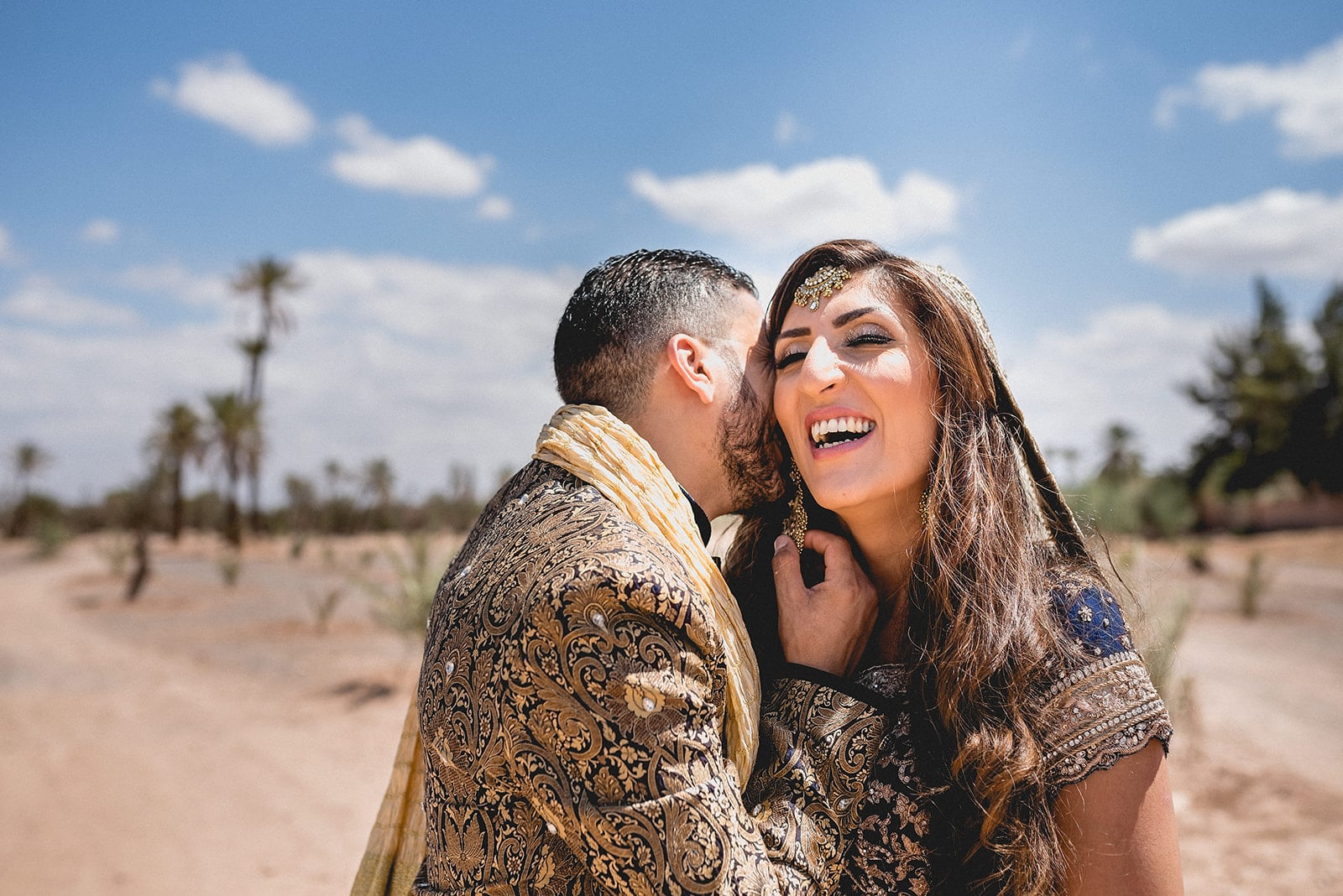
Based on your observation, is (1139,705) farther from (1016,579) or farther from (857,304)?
(857,304)

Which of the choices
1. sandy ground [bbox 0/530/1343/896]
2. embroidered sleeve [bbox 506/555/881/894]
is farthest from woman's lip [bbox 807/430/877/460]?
sandy ground [bbox 0/530/1343/896]

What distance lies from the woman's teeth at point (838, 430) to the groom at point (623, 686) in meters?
0.31

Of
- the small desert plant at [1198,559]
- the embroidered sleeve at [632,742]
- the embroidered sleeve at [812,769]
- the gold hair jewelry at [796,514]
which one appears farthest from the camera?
the small desert plant at [1198,559]

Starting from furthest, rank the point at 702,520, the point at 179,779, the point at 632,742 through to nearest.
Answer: the point at 179,779 → the point at 702,520 → the point at 632,742

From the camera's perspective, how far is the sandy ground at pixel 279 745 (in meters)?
7.37

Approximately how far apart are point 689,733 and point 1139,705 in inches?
45.0

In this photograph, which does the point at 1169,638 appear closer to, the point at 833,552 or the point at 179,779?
the point at 833,552

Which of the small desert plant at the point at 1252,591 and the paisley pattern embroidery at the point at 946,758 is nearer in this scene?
the paisley pattern embroidery at the point at 946,758

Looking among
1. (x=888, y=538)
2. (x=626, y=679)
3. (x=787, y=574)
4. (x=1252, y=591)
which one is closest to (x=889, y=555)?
(x=888, y=538)

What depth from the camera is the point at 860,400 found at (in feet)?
8.70

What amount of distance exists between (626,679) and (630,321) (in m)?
1.20

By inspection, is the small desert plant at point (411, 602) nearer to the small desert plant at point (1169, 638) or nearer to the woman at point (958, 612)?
the small desert plant at point (1169, 638)

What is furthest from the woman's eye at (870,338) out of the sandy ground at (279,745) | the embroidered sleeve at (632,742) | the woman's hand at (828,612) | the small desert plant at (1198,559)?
the small desert plant at (1198,559)

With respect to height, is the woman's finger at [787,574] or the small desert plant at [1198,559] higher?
the woman's finger at [787,574]
